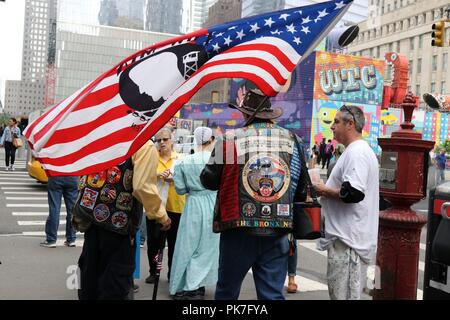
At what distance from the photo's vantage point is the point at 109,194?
12.8 feet

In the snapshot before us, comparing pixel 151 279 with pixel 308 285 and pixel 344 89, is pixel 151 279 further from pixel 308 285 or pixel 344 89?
pixel 344 89

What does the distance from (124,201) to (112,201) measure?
0.29ft

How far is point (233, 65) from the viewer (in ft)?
11.5

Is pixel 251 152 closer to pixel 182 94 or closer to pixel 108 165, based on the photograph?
pixel 182 94

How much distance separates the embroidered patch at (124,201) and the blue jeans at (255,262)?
0.86 meters

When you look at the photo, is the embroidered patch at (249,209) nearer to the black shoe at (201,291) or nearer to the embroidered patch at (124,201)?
the embroidered patch at (124,201)

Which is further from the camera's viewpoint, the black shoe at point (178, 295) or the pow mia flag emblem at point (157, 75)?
the black shoe at point (178, 295)

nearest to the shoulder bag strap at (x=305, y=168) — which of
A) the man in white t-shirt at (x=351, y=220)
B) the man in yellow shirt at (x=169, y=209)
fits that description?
the man in white t-shirt at (x=351, y=220)

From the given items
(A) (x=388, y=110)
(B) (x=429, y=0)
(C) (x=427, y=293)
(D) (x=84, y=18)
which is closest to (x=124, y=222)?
(C) (x=427, y=293)

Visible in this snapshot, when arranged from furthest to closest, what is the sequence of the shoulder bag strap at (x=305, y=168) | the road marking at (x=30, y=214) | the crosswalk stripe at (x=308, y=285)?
the road marking at (x=30, y=214) < the crosswalk stripe at (x=308, y=285) < the shoulder bag strap at (x=305, y=168)

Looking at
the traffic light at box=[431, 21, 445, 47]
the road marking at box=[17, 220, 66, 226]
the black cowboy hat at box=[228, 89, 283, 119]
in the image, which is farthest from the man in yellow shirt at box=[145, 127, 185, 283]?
the traffic light at box=[431, 21, 445, 47]

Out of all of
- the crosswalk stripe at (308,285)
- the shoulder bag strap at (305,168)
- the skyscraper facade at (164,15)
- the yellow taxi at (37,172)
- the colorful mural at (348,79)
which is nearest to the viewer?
the shoulder bag strap at (305,168)

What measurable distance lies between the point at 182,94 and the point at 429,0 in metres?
96.0

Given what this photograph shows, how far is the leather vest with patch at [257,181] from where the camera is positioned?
3.37 m
